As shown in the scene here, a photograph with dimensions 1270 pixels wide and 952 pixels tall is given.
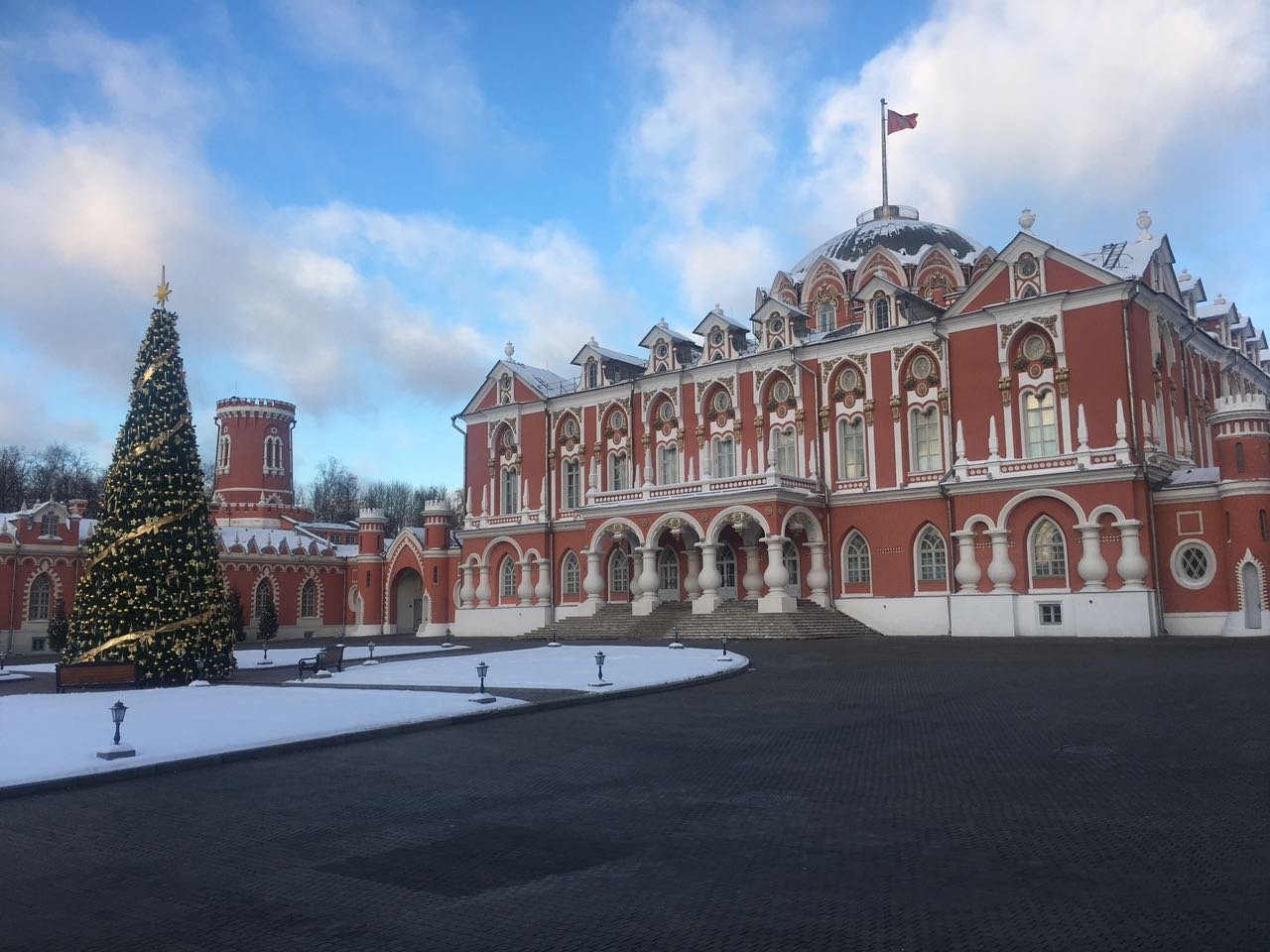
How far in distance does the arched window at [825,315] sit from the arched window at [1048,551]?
1576cm

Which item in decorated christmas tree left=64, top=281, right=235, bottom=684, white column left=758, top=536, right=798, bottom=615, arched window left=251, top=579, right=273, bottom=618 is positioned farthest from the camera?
arched window left=251, top=579, right=273, bottom=618

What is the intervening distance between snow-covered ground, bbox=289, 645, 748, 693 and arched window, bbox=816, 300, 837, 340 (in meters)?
22.0

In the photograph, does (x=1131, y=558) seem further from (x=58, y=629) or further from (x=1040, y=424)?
(x=58, y=629)

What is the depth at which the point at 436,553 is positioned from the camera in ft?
179

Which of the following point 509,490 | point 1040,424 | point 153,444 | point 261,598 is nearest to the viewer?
point 153,444

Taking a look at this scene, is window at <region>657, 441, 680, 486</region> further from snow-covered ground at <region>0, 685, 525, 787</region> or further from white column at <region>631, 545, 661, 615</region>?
snow-covered ground at <region>0, 685, 525, 787</region>

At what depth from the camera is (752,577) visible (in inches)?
1581

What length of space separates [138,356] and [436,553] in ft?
103

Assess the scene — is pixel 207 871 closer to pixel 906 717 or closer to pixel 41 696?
pixel 906 717

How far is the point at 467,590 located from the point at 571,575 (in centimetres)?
623

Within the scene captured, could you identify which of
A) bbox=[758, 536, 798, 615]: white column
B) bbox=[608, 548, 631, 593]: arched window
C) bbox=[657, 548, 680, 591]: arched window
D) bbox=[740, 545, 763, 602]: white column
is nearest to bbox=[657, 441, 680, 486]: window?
bbox=[657, 548, 680, 591]: arched window

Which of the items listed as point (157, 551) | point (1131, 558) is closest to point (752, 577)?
point (1131, 558)

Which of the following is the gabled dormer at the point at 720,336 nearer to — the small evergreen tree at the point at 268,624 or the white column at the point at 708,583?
the white column at the point at 708,583

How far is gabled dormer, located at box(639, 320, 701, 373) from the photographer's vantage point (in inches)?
1831
